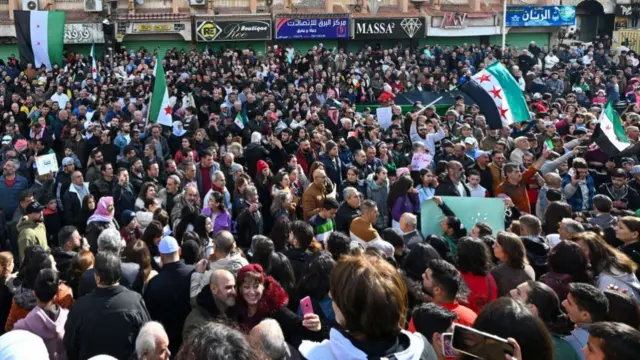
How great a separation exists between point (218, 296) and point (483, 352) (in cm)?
232

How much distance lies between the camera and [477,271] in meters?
5.18

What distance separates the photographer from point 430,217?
306 inches

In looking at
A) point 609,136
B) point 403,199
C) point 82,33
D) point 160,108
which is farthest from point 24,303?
point 82,33

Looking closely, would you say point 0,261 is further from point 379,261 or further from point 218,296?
point 379,261

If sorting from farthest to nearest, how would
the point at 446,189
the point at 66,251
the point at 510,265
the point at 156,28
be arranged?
the point at 156,28
the point at 446,189
the point at 66,251
the point at 510,265

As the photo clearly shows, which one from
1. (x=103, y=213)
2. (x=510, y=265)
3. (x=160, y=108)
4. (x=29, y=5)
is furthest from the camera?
(x=29, y=5)

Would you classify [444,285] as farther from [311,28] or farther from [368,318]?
[311,28]

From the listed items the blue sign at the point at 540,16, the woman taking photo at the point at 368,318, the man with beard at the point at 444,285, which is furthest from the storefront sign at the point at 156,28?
the woman taking photo at the point at 368,318

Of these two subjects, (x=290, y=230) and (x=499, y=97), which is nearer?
(x=290, y=230)

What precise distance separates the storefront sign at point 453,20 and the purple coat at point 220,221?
866 inches

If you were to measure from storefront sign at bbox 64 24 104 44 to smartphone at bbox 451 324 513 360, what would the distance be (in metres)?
24.0

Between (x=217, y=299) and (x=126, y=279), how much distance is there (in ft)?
3.86

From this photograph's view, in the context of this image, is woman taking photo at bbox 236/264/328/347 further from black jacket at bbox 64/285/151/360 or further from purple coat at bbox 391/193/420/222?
purple coat at bbox 391/193/420/222

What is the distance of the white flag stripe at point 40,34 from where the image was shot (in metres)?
17.1
